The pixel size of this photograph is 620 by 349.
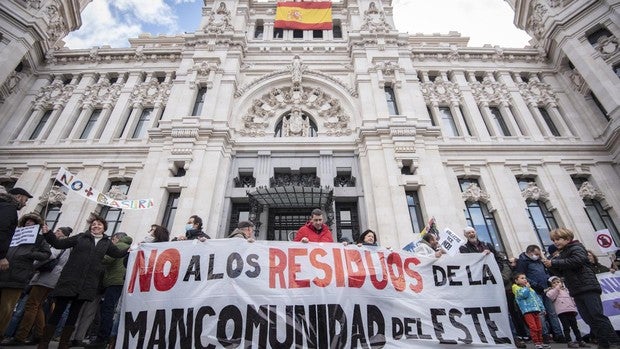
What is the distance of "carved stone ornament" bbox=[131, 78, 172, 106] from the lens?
18281 mm

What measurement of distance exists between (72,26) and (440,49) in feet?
92.6

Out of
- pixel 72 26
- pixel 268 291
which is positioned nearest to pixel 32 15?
pixel 72 26

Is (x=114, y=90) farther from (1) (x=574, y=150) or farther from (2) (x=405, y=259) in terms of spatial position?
(1) (x=574, y=150)

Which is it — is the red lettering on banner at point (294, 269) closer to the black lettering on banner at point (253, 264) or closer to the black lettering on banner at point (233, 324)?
the black lettering on banner at point (253, 264)

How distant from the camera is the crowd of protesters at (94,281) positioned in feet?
16.5

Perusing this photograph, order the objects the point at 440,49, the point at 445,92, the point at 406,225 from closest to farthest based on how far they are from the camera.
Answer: the point at 406,225
the point at 445,92
the point at 440,49

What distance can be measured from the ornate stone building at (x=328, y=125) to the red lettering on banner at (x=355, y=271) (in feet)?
21.6

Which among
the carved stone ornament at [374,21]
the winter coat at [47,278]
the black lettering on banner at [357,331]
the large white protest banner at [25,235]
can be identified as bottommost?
the black lettering on banner at [357,331]

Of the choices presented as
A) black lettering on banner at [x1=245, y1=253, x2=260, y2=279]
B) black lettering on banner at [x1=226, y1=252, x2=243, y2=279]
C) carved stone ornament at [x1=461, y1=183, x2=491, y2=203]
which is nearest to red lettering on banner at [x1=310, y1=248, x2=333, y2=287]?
black lettering on banner at [x1=245, y1=253, x2=260, y2=279]

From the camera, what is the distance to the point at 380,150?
1459cm

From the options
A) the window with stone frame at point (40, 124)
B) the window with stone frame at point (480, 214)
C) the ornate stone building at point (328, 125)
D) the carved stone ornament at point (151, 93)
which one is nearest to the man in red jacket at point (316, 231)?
the ornate stone building at point (328, 125)

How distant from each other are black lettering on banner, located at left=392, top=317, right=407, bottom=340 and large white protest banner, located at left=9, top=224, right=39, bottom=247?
6878 mm

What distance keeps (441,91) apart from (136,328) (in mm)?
19775

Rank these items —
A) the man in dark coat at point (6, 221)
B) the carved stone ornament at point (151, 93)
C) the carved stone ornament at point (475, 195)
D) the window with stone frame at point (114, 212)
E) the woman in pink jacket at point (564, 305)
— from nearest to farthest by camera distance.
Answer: the man in dark coat at point (6, 221) < the woman in pink jacket at point (564, 305) < the window with stone frame at point (114, 212) < the carved stone ornament at point (475, 195) < the carved stone ornament at point (151, 93)
